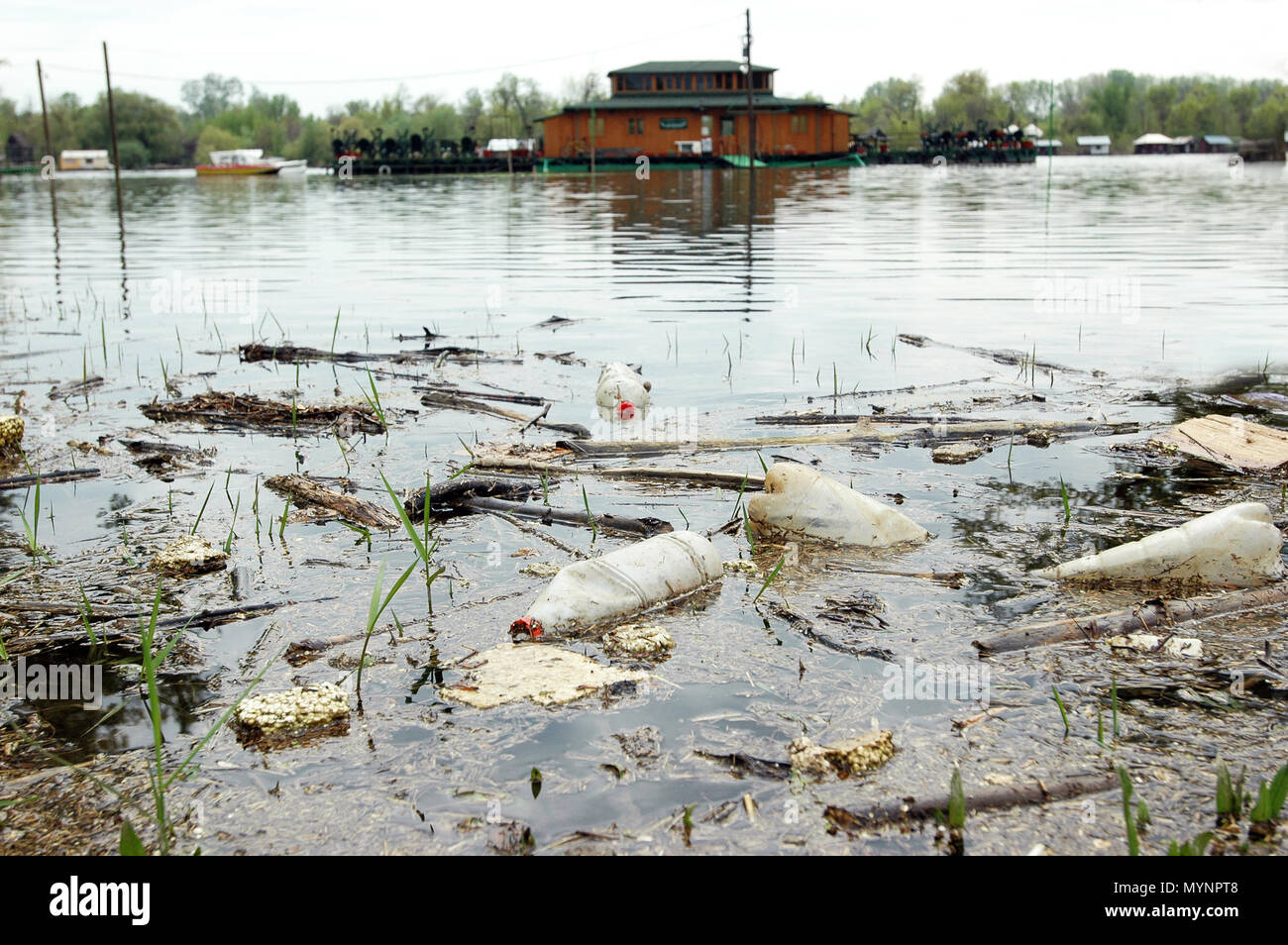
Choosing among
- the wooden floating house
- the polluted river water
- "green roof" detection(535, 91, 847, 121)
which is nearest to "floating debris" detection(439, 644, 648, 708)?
the polluted river water

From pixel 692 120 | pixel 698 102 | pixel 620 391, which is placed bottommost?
pixel 620 391

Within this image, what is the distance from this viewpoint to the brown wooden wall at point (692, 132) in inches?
2554

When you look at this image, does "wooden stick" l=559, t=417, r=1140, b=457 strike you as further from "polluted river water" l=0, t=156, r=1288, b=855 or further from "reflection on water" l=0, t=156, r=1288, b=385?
"reflection on water" l=0, t=156, r=1288, b=385

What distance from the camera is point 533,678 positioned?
320cm

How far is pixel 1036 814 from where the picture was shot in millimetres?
2459

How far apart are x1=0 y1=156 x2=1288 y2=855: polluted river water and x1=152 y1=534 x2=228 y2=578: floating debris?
49 millimetres

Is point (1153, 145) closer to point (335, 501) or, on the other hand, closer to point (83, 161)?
point (83, 161)

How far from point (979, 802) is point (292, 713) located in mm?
1885

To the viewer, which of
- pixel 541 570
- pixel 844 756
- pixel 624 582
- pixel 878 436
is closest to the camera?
pixel 844 756

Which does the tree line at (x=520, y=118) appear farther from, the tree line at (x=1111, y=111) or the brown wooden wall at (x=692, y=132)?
the brown wooden wall at (x=692, y=132)

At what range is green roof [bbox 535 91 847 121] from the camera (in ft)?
211

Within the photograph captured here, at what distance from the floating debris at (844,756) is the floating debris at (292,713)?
1314 millimetres

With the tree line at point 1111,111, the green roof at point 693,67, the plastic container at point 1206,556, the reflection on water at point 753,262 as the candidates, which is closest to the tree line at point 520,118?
the tree line at point 1111,111

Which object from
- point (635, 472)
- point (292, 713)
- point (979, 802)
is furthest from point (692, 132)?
point (979, 802)
